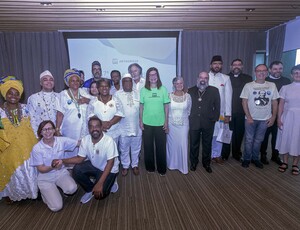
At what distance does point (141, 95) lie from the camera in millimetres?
3605

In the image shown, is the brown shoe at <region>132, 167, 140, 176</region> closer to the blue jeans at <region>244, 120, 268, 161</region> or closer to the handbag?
the handbag

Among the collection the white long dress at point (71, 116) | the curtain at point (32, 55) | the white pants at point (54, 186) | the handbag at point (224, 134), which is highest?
the curtain at point (32, 55)

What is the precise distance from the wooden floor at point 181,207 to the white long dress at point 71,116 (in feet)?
2.91

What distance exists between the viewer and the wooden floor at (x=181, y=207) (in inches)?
97.8

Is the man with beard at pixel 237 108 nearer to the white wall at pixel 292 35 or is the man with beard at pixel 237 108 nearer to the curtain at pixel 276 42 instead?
the white wall at pixel 292 35

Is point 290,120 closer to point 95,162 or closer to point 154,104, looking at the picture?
point 154,104

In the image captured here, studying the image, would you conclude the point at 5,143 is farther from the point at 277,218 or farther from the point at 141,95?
the point at 277,218

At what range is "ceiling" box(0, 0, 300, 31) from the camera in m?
4.17

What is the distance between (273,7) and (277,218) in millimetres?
4059

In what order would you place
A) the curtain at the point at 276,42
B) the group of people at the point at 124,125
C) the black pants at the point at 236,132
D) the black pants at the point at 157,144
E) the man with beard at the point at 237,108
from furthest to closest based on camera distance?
the curtain at the point at 276,42 < the black pants at the point at 236,132 < the man with beard at the point at 237,108 < the black pants at the point at 157,144 < the group of people at the point at 124,125

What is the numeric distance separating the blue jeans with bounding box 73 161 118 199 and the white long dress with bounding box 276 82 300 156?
9.22ft

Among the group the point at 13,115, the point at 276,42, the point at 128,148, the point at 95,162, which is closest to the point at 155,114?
the point at 128,148

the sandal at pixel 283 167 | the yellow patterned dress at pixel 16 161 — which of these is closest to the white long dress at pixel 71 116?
the yellow patterned dress at pixel 16 161

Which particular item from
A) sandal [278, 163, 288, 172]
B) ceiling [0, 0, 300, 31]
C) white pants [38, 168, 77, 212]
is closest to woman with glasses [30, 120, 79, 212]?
white pants [38, 168, 77, 212]
